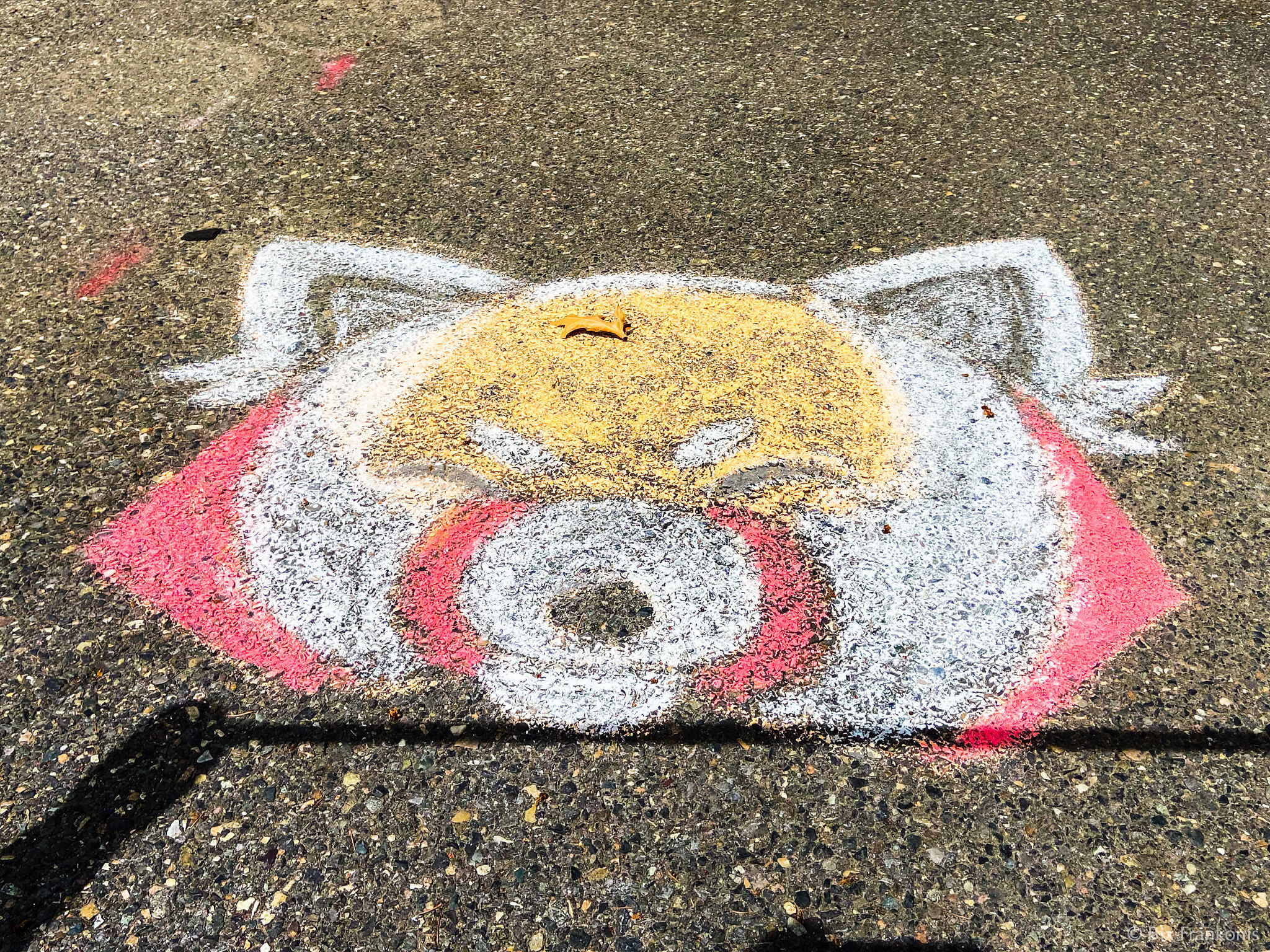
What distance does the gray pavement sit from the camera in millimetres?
1911

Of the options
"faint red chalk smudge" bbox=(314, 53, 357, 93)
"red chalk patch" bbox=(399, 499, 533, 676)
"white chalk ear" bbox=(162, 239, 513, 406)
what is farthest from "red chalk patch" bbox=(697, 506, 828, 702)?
"faint red chalk smudge" bbox=(314, 53, 357, 93)

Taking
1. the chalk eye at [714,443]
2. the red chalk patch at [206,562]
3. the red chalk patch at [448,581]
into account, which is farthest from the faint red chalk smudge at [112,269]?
the chalk eye at [714,443]

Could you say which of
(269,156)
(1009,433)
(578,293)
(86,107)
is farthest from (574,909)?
(86,107)

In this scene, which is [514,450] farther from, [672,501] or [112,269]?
[112,269]

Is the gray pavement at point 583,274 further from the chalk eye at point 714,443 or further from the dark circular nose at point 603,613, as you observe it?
the chalk eye at point 714,443

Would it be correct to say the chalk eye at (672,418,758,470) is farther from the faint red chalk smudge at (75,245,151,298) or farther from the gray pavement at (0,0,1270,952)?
the faint red chalk smudge at (75,245,151,298)

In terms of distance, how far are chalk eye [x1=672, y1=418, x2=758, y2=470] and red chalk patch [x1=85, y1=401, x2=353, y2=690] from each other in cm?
108

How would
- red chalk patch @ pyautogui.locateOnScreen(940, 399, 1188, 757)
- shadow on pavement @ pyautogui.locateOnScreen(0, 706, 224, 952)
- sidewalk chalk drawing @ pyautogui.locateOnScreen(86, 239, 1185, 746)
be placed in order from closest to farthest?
shadow on pavement @ pyautogui.locateOnScreen(0, 706, 224, 952) < red chalk patch @ pyautogui.locateOnScreen(940, 399, 1188, 757) < sidewalk chalk drawing @ pyautogui.locateOnScreen(86, 239, 1185, 746)

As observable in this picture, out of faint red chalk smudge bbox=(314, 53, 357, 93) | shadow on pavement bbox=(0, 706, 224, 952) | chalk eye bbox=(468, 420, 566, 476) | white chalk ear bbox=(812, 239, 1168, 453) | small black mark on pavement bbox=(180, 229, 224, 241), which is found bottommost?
shadow on pavement bbox=(0, 706, 224, 952)

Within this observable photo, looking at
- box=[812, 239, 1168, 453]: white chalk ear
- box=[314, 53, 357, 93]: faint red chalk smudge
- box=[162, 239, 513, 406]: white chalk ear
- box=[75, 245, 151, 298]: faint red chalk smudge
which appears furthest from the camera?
box=[314, 53, 357, 93]: faint red chalk smudge

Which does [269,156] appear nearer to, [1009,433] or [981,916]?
[1009,433]

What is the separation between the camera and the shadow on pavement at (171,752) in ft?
6.34

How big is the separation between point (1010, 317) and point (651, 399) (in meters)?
1.29

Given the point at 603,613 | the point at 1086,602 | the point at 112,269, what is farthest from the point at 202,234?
the point at 1086,602
